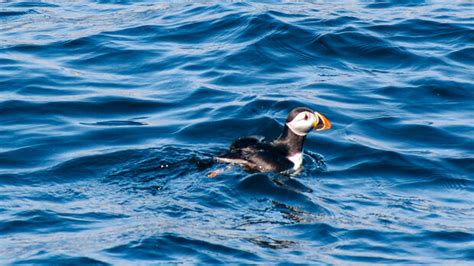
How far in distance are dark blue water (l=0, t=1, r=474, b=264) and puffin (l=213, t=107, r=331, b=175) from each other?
0.15 metres

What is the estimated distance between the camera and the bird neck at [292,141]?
452 inches

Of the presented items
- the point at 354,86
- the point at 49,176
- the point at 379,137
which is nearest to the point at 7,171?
the point at 49,176

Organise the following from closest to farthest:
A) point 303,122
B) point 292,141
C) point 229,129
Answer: point 303,122 < point 292,141 < point 229,129

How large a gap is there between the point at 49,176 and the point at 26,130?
1.91 metres

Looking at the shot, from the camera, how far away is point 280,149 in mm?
11531

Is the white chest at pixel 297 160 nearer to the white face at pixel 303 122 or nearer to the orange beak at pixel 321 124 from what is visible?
the white face at pixel 303 122

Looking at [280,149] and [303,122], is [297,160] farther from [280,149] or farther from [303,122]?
[303,122]

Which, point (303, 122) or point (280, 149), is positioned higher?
point (303, 122)

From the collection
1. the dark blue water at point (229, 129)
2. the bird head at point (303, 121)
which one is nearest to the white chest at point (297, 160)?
the dark blue water at point (229, 129)

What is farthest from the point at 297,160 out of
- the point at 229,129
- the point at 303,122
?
the point at 229,129

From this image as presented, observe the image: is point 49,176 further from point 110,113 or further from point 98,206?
point 110,113

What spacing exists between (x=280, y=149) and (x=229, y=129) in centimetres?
117

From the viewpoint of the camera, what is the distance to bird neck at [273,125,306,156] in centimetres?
1149

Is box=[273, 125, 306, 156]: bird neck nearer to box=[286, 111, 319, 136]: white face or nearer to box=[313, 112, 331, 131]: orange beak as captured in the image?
box=[286, 111, 319, 136]: white face
